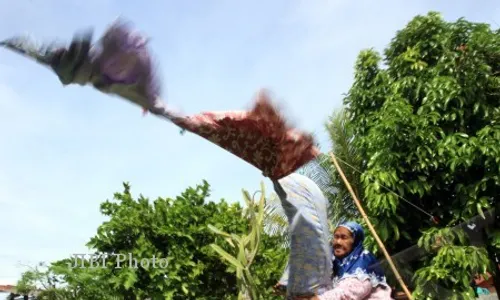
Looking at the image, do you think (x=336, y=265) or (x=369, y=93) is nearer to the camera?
(x=336, y=265)

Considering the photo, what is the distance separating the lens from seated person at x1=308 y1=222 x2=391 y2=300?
2260 mm

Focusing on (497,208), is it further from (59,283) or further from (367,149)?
(59,283)

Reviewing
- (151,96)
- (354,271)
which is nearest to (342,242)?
(354,271)

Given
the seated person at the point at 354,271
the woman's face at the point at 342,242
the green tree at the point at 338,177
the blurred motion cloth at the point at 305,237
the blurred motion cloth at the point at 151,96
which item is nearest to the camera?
the blurred motion cloth at the point at 151,96

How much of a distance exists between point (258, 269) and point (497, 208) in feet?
7.83

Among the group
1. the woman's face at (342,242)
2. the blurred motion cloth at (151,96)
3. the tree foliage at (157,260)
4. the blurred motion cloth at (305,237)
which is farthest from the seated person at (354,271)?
the tree foliage at (157,260)

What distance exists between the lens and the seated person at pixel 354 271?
2260mm

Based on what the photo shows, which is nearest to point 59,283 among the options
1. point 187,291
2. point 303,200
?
point 187,291

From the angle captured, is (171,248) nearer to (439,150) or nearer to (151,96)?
(439,150)

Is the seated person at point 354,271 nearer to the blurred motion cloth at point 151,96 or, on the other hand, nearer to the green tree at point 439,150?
the blurred motion cloth at point 151,96

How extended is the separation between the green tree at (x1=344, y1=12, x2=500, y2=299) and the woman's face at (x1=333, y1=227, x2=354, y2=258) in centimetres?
244

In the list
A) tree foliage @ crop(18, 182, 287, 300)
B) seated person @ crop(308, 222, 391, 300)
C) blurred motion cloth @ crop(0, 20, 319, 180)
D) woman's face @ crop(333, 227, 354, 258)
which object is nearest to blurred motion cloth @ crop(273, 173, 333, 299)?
blurred motion cloth @ crop(0, 20, 319, 180)

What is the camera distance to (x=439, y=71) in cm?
582

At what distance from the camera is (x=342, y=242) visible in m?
2.63
